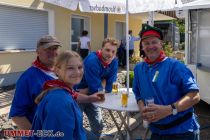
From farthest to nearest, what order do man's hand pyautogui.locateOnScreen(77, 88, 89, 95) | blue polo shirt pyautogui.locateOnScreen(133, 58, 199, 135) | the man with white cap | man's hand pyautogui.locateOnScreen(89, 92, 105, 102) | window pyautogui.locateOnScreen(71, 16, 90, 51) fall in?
window pyautogui.locateOnScreen(71, 16, 90, 51)
man's hand pyautogui.locateOnScreen(77, 88, 89, 95)
man's hand pyautogui.locateOnScreen(89, 92, 105, 102)
blue polo shirt pyautogui.locateOnScreen(133, 58, 199, 135)
the man with white cap

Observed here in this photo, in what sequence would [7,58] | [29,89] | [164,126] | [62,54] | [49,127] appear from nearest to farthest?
[49,127], [62,54], [29,89], [164,126], [7,58]

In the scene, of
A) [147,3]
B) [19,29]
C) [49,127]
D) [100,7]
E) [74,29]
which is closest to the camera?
[49,127]

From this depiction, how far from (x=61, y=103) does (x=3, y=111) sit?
5.44 metres

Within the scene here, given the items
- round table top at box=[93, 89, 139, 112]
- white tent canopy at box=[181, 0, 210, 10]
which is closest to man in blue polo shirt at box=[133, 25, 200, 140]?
round table top at box=[93, 89, 139, 112]

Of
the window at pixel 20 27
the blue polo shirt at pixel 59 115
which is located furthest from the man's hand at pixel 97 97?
the window at pixel 20 27

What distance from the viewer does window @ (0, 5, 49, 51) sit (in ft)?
32.0

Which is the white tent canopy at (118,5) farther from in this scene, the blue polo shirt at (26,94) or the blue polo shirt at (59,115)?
the blue polo shirt at (59,115)

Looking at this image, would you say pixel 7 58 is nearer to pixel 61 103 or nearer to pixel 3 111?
pixel 3 111

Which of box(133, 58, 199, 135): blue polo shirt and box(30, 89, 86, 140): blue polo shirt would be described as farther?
box(133, 58, 199, 135): blue polo shirt

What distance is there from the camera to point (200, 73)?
7008 mm

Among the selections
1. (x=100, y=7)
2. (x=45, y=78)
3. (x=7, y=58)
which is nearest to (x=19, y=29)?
(x=7, y=58)

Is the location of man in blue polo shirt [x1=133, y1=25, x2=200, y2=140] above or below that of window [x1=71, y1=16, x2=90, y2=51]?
below

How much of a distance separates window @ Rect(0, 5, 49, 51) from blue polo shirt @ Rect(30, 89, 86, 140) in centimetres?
805

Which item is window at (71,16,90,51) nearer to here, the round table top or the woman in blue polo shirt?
the round table top
